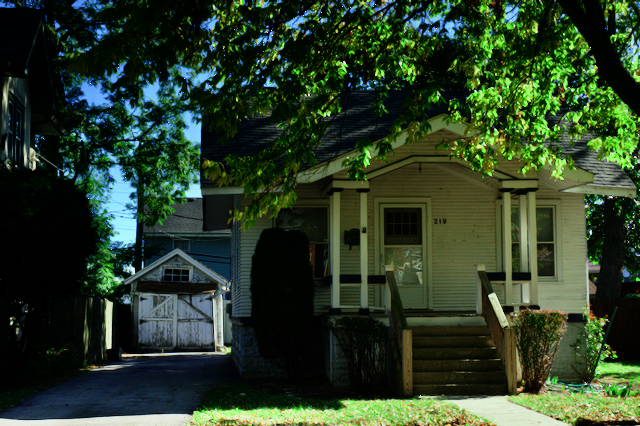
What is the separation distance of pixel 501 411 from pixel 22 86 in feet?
45.8

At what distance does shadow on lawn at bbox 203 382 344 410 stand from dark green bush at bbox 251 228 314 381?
681 millimetres

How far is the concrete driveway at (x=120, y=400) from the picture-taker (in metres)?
7.62

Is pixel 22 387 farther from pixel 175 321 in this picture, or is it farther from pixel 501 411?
pixel 175 321

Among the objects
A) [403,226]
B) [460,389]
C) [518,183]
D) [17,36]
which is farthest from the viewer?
[17,36]

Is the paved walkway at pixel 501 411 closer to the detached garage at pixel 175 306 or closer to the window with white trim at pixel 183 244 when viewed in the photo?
the detached garage at pixel 175 306

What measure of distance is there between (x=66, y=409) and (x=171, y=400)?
151 centimetres

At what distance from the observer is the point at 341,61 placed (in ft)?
31.8

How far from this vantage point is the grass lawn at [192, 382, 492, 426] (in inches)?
290

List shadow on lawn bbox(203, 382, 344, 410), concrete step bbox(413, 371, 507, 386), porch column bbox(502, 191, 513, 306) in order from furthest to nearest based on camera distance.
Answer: porch column bbox(502, 191, 513, 306), concrete step bbox(413, 371, 507, 386), shadow on lawn bbox(203, 382, 344, 410)

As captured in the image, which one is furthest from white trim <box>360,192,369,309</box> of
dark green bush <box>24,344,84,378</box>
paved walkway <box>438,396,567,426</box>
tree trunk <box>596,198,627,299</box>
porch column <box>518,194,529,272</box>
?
tree trunk <box>596,198,627,299</box>

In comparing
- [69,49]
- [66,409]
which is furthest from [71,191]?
[69,49]

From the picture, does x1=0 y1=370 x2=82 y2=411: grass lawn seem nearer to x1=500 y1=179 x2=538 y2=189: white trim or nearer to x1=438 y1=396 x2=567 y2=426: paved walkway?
x1=438 y1=396 x2=567 y2=426: paved walkway

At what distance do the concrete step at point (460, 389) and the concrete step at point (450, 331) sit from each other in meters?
1.29

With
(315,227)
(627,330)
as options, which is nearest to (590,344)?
(315,227)
